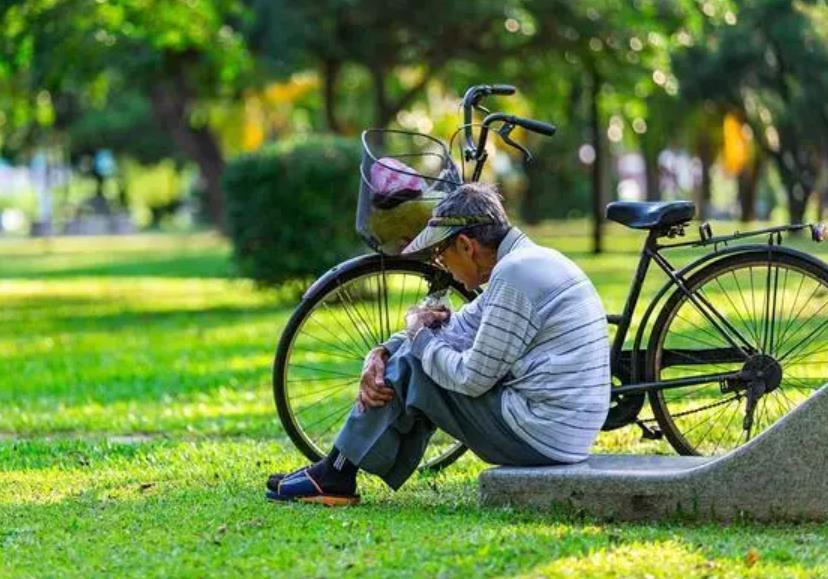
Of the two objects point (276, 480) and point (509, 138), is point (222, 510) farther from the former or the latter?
Answer: point (509, 138)

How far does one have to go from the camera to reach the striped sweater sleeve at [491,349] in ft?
21.6

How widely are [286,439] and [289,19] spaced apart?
18720 mm

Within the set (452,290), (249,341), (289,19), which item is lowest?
(249,341)

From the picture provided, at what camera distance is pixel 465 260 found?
6.84m

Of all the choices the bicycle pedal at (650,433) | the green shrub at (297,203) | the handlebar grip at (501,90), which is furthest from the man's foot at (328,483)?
the green shrub at (297,203)

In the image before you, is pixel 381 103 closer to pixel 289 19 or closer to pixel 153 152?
pixel 289 19

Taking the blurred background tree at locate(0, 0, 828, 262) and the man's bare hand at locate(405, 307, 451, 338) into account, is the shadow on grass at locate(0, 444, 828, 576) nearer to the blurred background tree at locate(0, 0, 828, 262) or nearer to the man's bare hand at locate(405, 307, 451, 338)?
the man's bare hand at locate(405, 307, 451, 338)

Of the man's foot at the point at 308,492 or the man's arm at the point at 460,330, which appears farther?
the man's foot at the point at 308,492

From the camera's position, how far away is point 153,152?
213ft

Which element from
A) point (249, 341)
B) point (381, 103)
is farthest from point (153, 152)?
point (249, 341)

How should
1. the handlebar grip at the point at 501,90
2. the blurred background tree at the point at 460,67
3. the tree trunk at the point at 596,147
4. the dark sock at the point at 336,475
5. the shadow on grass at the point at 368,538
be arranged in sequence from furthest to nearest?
the tree trunk at the point at 596,147 → the blurred background tree at the point at 460,67 → the handlebar grip at the point at 501,90 → the dark sock at the point at 336,475 → the shadow on grass at the point at 368,538

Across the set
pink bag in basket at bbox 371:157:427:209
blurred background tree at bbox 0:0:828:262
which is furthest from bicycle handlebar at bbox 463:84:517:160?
blurred background tree at bbox 0:0:828:262

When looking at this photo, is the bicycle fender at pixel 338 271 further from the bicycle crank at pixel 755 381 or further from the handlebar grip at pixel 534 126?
the bicycle crank at pixel 755 381

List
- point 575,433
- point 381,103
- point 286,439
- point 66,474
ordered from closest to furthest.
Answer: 1. point 575,433
2. point 66,474
3. point 286,439
4. point 381,103
